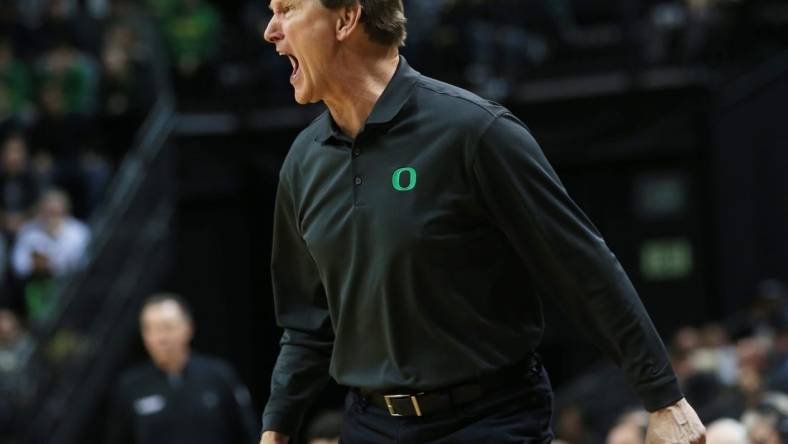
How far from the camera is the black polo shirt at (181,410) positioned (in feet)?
27.0

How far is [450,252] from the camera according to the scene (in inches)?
135

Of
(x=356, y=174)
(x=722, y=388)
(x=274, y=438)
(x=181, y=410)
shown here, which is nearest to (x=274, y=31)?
(x=356, y=174)

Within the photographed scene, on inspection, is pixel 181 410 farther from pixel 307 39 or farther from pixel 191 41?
pixel 191 41

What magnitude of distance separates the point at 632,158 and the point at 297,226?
1426cm

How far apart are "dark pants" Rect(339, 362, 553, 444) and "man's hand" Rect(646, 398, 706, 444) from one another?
368 millimetres

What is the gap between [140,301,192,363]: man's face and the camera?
27.1 feet

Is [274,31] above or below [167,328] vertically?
above

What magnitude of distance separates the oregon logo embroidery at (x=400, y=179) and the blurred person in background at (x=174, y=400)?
195 inches

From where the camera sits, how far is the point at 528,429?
346cm

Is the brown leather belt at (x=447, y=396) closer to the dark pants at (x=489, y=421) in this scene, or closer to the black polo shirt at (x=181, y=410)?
the dark pants at (x=489, y=421)

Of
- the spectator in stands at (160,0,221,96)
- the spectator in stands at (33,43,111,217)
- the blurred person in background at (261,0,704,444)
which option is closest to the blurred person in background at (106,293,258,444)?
the blurred person in background at (261,0,704,444)

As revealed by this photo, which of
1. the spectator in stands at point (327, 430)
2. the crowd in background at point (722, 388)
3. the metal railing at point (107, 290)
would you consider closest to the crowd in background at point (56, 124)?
the metal railing at point (107, 290)

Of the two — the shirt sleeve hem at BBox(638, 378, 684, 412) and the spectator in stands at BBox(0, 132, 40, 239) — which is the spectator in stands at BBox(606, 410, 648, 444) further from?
the spectator in stands at BBox(0, 132, 40, 239)

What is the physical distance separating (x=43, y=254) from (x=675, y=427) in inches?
406
